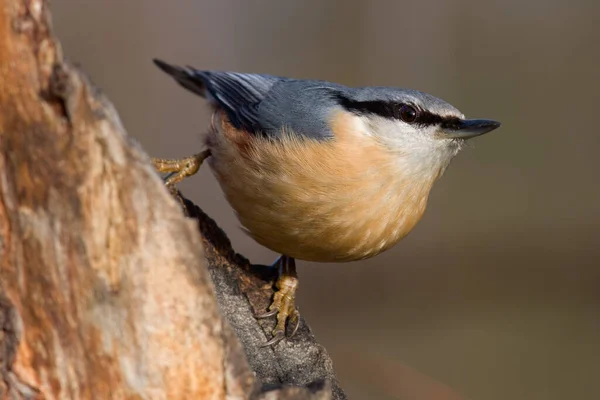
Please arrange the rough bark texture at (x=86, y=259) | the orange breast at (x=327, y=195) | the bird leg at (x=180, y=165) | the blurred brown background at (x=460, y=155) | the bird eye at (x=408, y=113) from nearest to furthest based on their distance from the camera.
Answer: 1. the rough bark texture at (x=86, y=259)
2. the orange breast at (x=327, y=195)
3. the bird eye at (x=408, y=113)
4. the bird leg at (x=180, y=165)
5. the blurred brown background at (x=460, y=155)

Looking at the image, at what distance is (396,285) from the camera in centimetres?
479

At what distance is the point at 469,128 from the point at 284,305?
788 millimetres

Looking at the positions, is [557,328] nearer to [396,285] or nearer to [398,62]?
[396,285]

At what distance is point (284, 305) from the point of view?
2.26 meters

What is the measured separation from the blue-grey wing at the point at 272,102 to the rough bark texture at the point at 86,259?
1056 millimetres

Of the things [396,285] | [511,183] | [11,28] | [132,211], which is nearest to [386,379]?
[396,285]

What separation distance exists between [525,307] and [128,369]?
12.3ft

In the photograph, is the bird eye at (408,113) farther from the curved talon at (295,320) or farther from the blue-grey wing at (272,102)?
the curved talon at (295,320)

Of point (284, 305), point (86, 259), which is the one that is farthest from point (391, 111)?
point (86, 259)

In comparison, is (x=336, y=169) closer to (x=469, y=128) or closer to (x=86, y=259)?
(x=469, y=128)

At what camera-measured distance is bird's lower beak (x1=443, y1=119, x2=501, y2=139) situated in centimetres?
227

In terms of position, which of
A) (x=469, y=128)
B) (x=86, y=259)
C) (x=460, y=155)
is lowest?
(x=86, y=259)

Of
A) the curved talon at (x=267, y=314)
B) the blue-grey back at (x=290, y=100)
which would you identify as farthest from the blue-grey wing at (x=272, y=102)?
the curved talon at (x=267, y=314)

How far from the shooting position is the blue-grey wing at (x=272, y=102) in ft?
7.75
